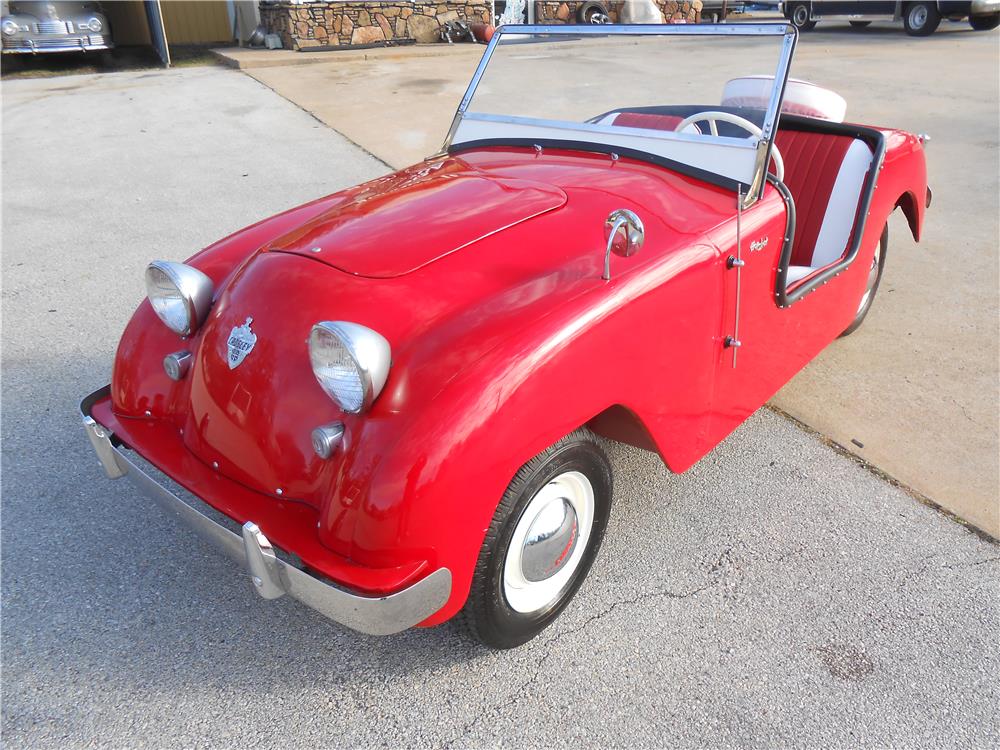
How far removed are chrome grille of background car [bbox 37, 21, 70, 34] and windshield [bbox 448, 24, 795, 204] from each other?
10457 millimetres

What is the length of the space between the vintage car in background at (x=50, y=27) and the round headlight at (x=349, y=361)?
38.5ft

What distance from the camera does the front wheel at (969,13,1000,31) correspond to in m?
14.4

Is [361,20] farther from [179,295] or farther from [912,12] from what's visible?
[179,295]

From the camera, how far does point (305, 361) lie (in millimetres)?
1833

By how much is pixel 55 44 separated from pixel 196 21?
363 cm

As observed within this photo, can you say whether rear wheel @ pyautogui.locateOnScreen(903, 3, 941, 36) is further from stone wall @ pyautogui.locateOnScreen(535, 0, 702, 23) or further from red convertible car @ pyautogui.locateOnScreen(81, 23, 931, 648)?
red convertible car @ pyautogui.locateOnScreen(81, 23, 931, 648)

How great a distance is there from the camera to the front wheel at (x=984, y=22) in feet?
47.3

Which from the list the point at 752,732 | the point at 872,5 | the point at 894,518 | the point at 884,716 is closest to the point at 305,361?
the point at 752,732

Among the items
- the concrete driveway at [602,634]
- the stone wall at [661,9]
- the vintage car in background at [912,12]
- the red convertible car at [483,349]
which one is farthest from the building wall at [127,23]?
the red convertible car at [483,349]

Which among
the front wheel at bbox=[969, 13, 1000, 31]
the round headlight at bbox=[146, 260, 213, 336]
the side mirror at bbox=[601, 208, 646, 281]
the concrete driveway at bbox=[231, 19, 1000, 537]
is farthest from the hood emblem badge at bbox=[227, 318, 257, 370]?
the front wheel at bbox=[969, 13, 1000, 31]

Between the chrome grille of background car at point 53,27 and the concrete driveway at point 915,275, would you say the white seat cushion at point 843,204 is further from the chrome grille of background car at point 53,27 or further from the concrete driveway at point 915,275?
the chrome grille of background car at point 53,27

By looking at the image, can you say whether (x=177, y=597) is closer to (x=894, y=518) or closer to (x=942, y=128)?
(x=894, y=518)

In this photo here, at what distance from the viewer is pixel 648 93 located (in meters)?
2.93

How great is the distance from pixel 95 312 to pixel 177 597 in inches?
90.2
